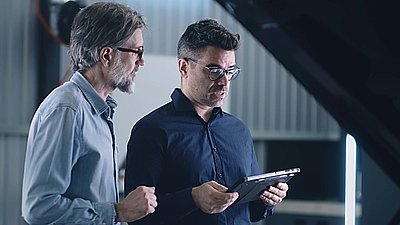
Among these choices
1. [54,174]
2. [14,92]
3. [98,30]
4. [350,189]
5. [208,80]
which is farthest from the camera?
[14,92]

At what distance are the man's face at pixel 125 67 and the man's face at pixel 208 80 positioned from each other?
23 cm

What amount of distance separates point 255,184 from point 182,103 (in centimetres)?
31

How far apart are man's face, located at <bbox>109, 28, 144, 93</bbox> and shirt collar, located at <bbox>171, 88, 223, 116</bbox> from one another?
221 mm

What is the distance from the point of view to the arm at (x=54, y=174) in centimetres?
162

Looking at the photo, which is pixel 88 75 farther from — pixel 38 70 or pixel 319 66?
pixel 38 70

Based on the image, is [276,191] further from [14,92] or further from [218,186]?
[14,92]

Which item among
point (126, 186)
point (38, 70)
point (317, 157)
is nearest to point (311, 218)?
point (317, 157)

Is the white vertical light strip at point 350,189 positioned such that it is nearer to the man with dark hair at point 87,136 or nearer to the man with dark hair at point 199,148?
the man with dark hair at point 199,148

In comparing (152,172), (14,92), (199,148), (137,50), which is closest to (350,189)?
(199,148)

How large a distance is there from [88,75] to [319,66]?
0.77 m

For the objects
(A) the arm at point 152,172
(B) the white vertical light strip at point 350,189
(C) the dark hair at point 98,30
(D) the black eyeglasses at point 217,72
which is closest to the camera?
(C) the dark hair at point 98,30

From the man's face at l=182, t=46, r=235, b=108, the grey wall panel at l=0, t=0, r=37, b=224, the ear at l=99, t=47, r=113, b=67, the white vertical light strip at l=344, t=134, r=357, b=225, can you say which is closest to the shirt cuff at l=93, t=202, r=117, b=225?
the ear at l=99, t=47, r=113, b=67

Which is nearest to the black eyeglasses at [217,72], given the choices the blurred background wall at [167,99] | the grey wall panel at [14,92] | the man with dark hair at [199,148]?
the man with dark hair at [199,148]

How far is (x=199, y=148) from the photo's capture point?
76.7 inches
